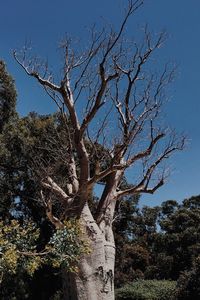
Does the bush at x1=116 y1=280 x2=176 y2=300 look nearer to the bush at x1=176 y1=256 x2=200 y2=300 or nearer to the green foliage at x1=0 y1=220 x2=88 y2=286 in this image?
the bush at x1=176 y1=256 x2=200 y2=300

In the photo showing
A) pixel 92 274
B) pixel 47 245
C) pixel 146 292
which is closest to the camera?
pixel 47 245

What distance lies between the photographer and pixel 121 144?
→ 29.0ft

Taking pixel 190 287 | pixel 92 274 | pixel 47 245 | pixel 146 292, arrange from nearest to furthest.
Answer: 1. pixel 47 245
2. pixel 92 274
3. pixel 190 287
4. pixel 146 292

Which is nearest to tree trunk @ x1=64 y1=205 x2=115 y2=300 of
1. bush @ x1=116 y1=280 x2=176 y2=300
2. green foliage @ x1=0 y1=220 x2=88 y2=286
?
green foliage @ x1=0 y1=220 x2=88 y2=286

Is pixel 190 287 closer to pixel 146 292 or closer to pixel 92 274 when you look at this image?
pixel 146 292

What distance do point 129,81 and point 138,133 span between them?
3.81 feet

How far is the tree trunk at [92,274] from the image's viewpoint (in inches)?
286

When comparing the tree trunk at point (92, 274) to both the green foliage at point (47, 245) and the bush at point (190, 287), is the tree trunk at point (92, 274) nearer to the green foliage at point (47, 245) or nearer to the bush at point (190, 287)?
the green foliage at point (47, 245)

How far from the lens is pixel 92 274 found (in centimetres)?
Result: 733

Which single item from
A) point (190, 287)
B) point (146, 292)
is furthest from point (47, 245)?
point (146, 292)

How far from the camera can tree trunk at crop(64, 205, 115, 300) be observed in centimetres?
727

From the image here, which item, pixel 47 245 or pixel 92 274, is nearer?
pixel 47 245

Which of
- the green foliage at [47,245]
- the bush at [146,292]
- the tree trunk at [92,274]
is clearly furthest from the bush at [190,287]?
the green foliage at [47,245]

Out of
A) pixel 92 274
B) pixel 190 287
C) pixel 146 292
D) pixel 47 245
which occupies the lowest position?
pixel 47 245
